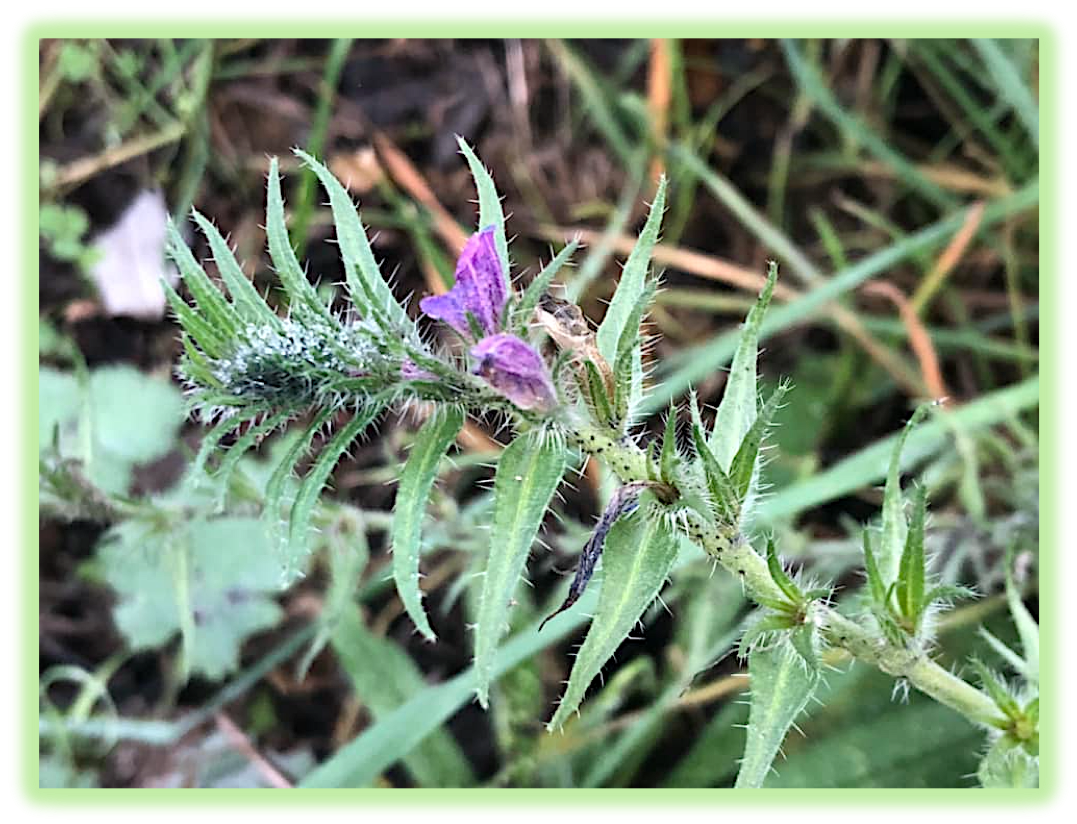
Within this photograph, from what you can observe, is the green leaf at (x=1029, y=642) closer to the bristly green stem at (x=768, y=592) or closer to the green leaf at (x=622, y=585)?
the bristly green stem at (x=768, y=592)

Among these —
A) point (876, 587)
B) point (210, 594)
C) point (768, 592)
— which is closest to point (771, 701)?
point (768, 592)

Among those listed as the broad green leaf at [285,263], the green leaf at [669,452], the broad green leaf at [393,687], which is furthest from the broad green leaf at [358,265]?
the broad green leaf at [393,687]

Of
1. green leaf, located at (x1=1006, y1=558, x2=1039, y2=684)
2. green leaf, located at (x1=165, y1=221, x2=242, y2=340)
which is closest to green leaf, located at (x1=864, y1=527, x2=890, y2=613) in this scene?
green leaf, located at (x1=1006, y1=558, x2=1039, y2=684)

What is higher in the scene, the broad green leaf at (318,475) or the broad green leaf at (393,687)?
the broad green leaf at (318,475)

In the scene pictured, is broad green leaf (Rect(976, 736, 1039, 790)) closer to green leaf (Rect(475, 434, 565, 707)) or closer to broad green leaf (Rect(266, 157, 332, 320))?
green leaf (Rect(475, 434, 565, 707))

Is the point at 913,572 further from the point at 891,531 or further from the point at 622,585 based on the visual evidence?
the point at 622,585

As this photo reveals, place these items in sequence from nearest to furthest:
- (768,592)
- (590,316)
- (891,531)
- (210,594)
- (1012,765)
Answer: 1. (768,592)
2. (891,531)
3. (1012,765)
4. (210,594)
5. (590,316)
